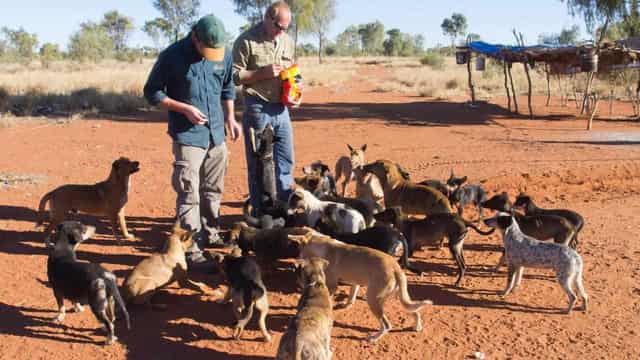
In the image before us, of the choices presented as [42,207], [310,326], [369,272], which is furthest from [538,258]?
[42,207]

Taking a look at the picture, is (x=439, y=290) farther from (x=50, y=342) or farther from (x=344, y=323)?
(x=50, y=342)

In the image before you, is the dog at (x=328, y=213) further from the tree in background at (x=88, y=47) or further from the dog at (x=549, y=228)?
the tree in background at (x=88, y=47)

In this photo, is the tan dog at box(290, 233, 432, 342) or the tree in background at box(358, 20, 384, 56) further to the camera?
the tree in background at box(358, 20, 384, 56)

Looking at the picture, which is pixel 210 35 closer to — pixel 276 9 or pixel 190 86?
pixel 190 86

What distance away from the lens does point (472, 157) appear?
45.0 ft

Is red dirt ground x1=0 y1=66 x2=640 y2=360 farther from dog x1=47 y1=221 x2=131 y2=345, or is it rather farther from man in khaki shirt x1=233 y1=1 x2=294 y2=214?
man in khaki shirt x1=233 y1=1 x2=294 y2=214

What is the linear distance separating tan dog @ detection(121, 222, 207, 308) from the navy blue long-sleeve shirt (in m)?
1.14

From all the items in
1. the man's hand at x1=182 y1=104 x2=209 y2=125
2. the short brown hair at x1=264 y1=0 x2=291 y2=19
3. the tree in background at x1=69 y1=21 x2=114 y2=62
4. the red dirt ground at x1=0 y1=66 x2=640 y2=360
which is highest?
the tree in background at x1=69 y1=21 x2=114 y2=62

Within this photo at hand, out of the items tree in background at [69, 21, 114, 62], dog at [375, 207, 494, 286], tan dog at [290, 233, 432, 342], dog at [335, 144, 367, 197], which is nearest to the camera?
tan dog at [290, 233, 432, 342]

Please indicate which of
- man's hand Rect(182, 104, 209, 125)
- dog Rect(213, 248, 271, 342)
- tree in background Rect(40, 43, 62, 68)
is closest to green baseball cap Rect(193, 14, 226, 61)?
man's hand Rect(182, 104, 209, 125)

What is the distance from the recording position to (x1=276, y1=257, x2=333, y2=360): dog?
4.32 m

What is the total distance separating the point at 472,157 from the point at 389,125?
7029mm

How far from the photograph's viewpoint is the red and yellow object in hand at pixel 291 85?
752 centimetres

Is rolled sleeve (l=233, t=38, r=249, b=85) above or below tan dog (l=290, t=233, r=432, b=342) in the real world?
above
